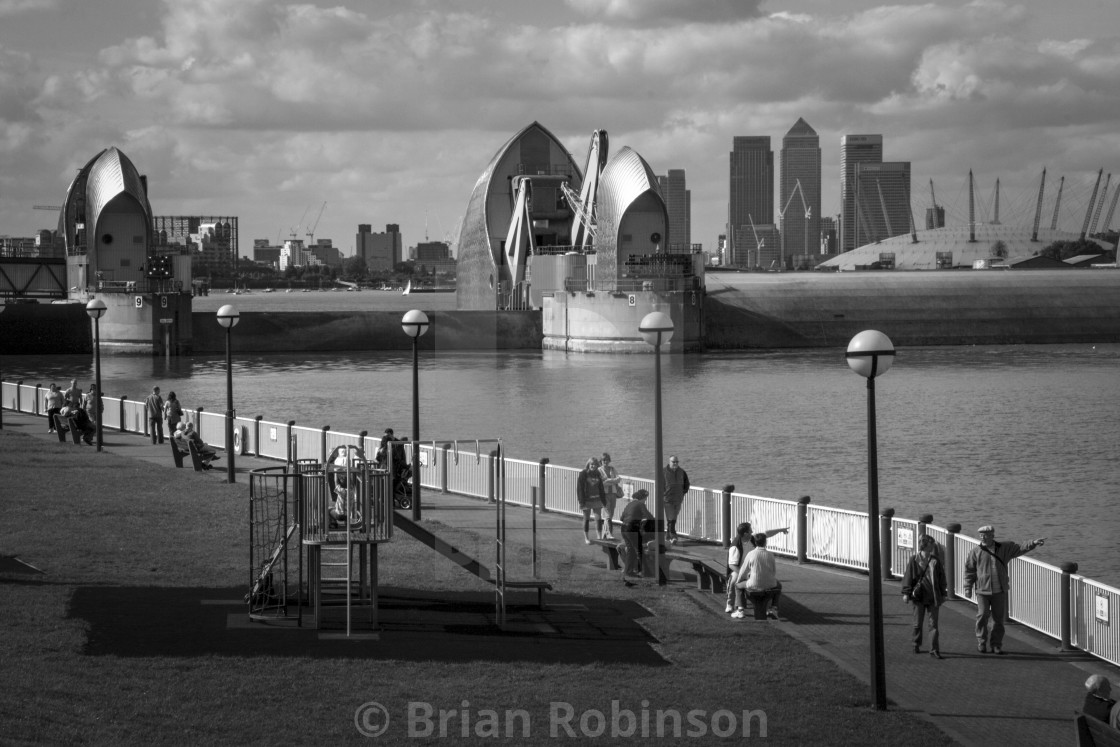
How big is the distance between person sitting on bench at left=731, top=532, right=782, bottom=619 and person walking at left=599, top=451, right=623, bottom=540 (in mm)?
5321

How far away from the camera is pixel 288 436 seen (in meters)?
29.0

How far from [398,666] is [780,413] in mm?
40267

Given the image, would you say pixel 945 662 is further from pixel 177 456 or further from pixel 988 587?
pixel 177 456

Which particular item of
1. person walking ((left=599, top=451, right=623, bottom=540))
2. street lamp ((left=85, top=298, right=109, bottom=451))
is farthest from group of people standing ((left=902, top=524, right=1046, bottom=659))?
street lamp ((left=85, top=298, right=109, bottom=451))

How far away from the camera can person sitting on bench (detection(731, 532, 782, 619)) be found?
15.1 meters

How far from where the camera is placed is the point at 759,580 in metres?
15.1

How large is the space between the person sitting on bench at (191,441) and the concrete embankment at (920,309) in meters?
65.3

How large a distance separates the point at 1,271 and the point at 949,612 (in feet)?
288

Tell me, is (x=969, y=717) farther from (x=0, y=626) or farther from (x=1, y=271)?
(x=1, y=271)

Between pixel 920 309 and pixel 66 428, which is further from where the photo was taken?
pixel 920 309

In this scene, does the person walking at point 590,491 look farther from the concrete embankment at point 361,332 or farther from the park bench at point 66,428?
the concrete embankment at point 361,332

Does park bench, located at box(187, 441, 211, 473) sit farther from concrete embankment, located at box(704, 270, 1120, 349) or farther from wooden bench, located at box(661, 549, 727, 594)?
concrete embankment, located at box(704, 270, 1120, 349)

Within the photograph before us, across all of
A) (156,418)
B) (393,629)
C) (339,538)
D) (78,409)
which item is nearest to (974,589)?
(393,629)

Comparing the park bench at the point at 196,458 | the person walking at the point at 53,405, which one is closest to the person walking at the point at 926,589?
the park bench at the point at 196,458
